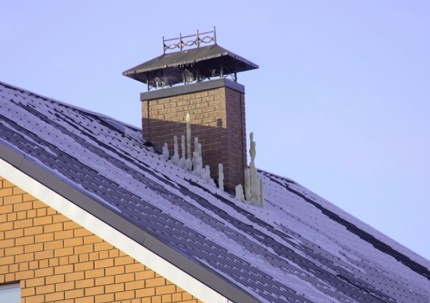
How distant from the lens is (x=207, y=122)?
29453 mm

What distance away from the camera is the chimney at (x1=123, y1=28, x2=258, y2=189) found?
2912 centimetres

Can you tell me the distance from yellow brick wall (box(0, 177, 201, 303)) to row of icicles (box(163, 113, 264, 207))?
28.7ft

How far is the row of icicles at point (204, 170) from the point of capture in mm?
27391

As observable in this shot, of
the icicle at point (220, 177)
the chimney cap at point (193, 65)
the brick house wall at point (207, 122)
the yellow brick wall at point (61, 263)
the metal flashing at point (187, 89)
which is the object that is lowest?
the yellow brick wall at point (61, 263)

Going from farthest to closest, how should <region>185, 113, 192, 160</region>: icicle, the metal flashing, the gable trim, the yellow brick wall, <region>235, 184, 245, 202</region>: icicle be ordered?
the metal flashing, <region>185, 113, 192, 160</region>: icicle, <region>235, 184, 245, 202</region>: icicle, the yellow brick wall, the gable trim

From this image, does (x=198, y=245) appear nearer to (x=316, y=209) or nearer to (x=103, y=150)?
(x=103, y=150)

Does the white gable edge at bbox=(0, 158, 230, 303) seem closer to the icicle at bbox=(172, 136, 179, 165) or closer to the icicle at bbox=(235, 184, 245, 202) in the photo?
the icicle at bbox=(235, 184, 245, 202)

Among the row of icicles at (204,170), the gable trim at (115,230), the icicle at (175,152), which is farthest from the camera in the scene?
the icicle at (175,152)

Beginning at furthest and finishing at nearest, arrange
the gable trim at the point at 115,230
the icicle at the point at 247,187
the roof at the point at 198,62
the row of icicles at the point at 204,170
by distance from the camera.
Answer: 1. the roof at the point at 198,62
2. the icicle at the point at 247,187
3. the row of icicles at the point at 204,170
4. the gable trim at the point at 115,230

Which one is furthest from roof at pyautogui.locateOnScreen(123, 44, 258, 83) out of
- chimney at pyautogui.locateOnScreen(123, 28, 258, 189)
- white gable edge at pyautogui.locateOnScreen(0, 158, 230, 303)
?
white gable edge at pyautogui.locateOnScreen(0, 158, 230, 303)

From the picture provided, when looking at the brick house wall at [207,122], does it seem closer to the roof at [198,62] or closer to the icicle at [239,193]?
the roof at [198,62]

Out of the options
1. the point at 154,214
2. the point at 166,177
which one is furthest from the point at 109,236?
the point at 166,177

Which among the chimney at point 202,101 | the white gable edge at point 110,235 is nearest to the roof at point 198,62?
the chimney at point 202,101

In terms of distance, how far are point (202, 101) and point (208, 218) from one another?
761 cm
